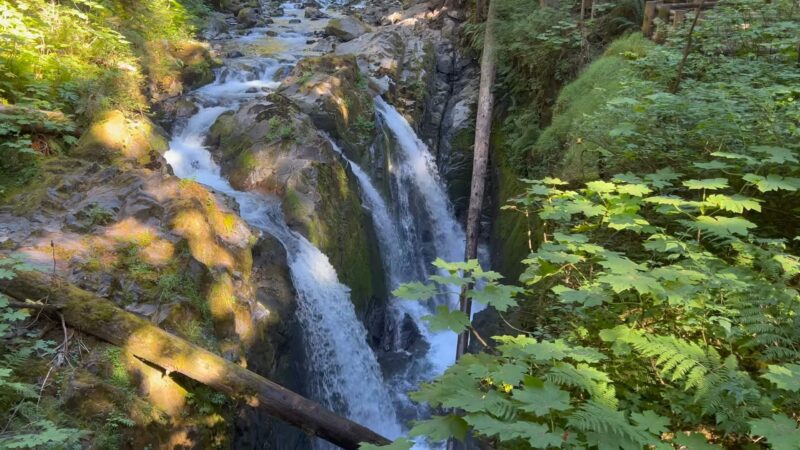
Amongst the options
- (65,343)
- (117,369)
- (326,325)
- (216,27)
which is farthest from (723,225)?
(216,27)

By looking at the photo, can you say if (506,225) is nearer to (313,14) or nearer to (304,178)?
(304,178)

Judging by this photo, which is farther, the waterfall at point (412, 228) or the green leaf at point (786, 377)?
the waterfall at point (412, 228)

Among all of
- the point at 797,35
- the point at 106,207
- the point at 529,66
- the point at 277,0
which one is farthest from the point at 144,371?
the point at 277,0

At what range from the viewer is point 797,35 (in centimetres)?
531

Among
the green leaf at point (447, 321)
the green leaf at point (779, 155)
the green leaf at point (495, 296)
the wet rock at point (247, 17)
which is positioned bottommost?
the green leaf at point (447, 321)

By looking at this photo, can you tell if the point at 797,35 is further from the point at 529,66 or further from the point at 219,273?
the point at 219,273

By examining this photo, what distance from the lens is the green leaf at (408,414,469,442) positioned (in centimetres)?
210

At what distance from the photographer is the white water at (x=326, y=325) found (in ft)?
23.9

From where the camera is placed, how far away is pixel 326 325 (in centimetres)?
755

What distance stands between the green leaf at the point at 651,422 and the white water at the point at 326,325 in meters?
5.47

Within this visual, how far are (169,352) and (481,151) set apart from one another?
722 cm

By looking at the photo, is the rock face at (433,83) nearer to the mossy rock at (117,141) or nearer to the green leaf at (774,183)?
the mossy rock at (117,141)

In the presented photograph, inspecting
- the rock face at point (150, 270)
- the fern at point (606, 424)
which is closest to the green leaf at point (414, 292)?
the fern at point (606, 424)

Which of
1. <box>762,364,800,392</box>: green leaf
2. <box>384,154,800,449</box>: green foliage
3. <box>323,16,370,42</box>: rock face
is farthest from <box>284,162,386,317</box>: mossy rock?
<box>323,16,370,42</box>: rock face
